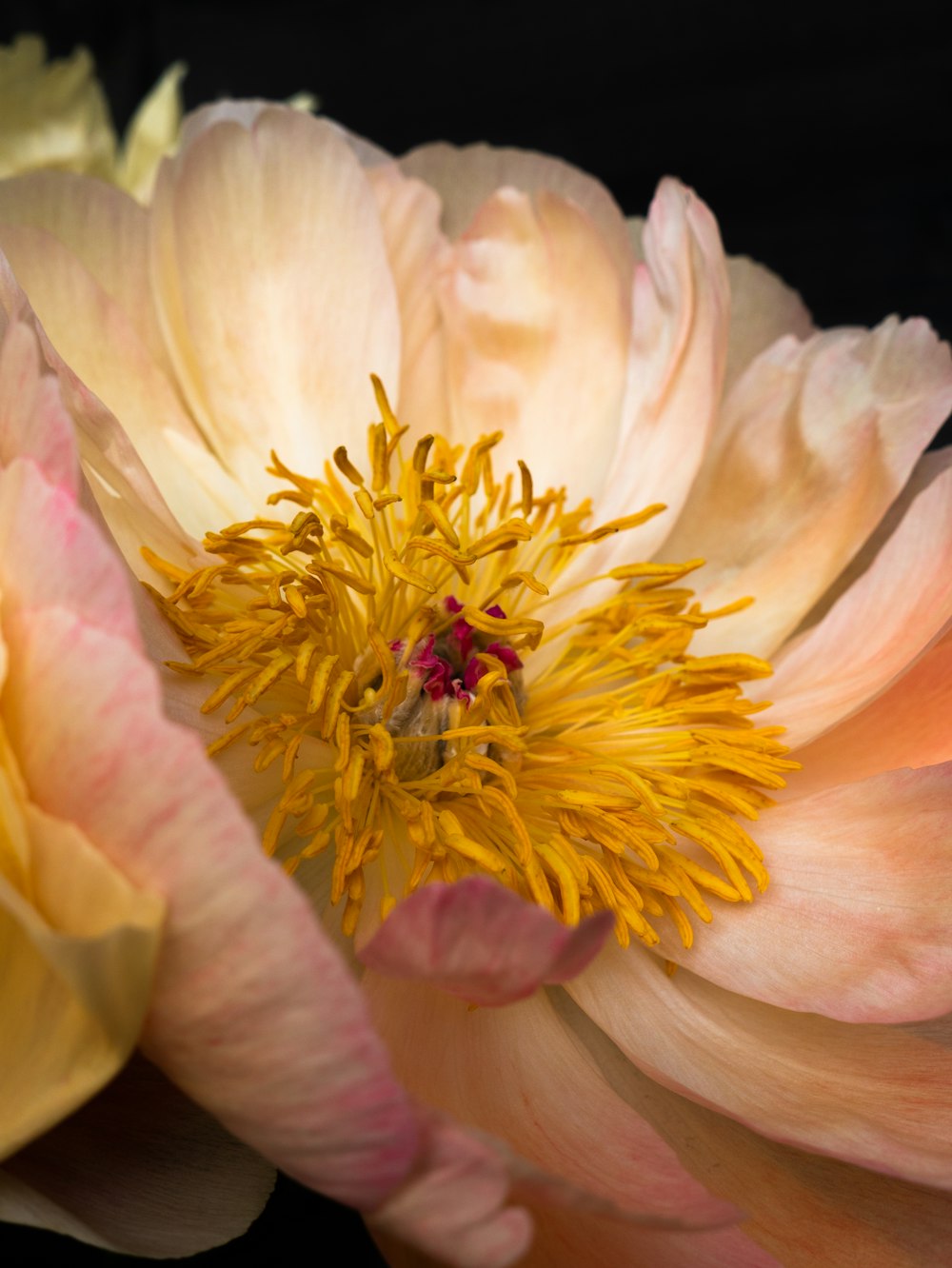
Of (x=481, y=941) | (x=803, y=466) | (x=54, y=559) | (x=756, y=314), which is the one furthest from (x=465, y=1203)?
(x=756, y=314)

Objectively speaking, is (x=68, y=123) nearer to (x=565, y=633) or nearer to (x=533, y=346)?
(x=533, y=346)

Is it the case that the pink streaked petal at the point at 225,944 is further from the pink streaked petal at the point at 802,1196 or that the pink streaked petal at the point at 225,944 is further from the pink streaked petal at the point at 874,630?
the pink streaked petal at the point at 874,630

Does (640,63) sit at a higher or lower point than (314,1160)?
higher

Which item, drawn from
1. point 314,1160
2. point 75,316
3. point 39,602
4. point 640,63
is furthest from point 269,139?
point 640,63

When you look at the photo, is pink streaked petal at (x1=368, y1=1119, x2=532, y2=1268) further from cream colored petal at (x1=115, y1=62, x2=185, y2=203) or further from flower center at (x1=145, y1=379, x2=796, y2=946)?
cream colored petal at (x1=115, y1=62, x2=185, y2=203)

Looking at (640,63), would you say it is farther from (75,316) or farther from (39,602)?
(39,602)

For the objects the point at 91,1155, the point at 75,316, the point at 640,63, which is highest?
A: the point at 640,63
